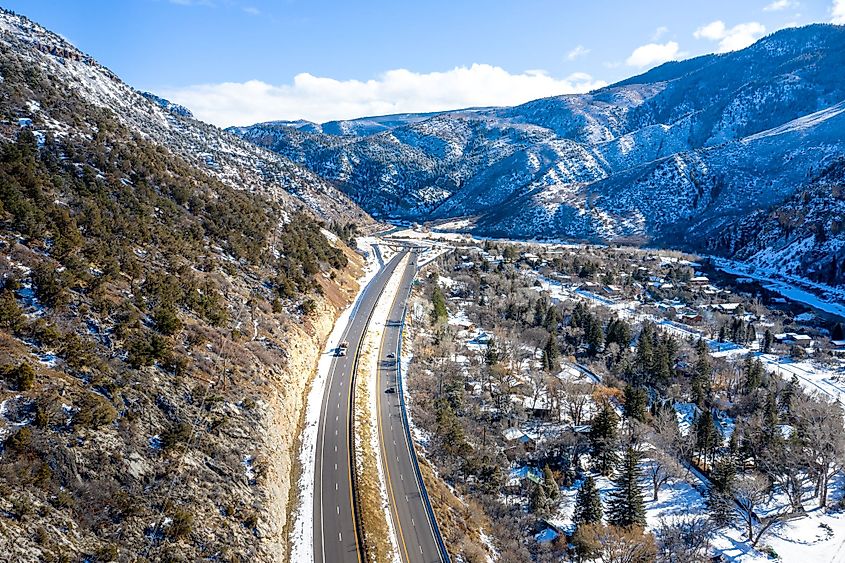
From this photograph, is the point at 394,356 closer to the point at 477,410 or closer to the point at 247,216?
the point at 477,410

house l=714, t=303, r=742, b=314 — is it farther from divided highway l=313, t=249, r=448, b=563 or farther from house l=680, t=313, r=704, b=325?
divided highway l=313, t=249, r=448, b=563

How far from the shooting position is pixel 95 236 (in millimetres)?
47812

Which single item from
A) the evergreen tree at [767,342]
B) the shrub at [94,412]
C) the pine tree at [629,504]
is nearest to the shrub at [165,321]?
the shrub at [94,412]

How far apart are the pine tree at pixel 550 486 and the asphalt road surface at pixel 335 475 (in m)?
21.0

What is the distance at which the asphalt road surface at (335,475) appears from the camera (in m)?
34.9

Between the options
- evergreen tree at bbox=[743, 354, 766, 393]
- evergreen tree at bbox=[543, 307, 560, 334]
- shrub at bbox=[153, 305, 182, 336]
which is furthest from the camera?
evergreen tree at bbox=[543, 307, 560, 334]

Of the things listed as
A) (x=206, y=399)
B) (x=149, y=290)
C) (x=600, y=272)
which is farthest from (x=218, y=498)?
(x=600, y=272)

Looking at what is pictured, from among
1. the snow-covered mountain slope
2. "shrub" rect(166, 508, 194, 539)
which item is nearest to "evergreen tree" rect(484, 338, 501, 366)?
"shrub" rect(166, 508, 194, 539)

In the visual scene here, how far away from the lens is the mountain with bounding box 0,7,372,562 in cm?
2706

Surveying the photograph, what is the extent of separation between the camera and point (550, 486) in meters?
48.3

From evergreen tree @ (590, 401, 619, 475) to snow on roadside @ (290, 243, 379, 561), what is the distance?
32938 mm

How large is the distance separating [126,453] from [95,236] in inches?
1080

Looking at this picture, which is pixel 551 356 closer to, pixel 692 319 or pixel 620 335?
pixel 620 335

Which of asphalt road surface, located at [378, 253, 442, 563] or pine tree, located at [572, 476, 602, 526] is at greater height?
asphalt road surface, located at [378, 253, 442, 563]
